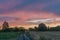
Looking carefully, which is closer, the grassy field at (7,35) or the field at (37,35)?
the field at (37,35)

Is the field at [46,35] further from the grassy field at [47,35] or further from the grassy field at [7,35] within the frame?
the grassy field at [7,35]

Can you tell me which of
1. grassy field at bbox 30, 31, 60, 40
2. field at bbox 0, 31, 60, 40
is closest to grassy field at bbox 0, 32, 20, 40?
field at bbox 0, 31, 60, 40

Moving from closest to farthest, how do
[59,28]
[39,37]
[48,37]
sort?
[39,37] < [48,37] < [59,28]

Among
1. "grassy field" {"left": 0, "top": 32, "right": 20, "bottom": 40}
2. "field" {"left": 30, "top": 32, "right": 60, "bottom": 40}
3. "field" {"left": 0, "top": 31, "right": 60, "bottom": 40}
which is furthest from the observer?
"grassy field" {"left": 0, "top": 32, "right": 20, "bottom": 40}

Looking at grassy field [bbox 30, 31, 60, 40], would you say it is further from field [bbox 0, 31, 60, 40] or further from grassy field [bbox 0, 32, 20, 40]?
grassy field [bbox 0, 32, 20, 40]

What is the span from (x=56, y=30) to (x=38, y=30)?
1285 millimetres

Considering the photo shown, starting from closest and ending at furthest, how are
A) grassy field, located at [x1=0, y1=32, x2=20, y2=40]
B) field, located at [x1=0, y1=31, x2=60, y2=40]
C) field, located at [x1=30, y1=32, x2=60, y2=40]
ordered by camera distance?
field, located at [x1=30, y1=32, x2=60, y2=40] → field, located at [x1=0, y1=31, x2=60, y2=40] → grassy field, located at [x1=0, y1=32, x2=20, y2=40]

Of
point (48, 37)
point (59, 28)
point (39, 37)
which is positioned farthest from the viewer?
point (59, 28)

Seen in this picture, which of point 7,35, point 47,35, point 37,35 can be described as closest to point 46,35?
point 47,35

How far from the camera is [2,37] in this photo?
18328 millimetres

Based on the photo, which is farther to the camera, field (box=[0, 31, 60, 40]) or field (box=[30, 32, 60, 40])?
field (box=[0, 31, 60, 40])

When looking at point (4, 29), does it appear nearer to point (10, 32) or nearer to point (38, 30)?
point (10, 32)

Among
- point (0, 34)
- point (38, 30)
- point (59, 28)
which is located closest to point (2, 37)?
point (0, 34)

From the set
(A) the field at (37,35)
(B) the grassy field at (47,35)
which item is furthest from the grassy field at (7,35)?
(B) the grassy field at (47,35)
